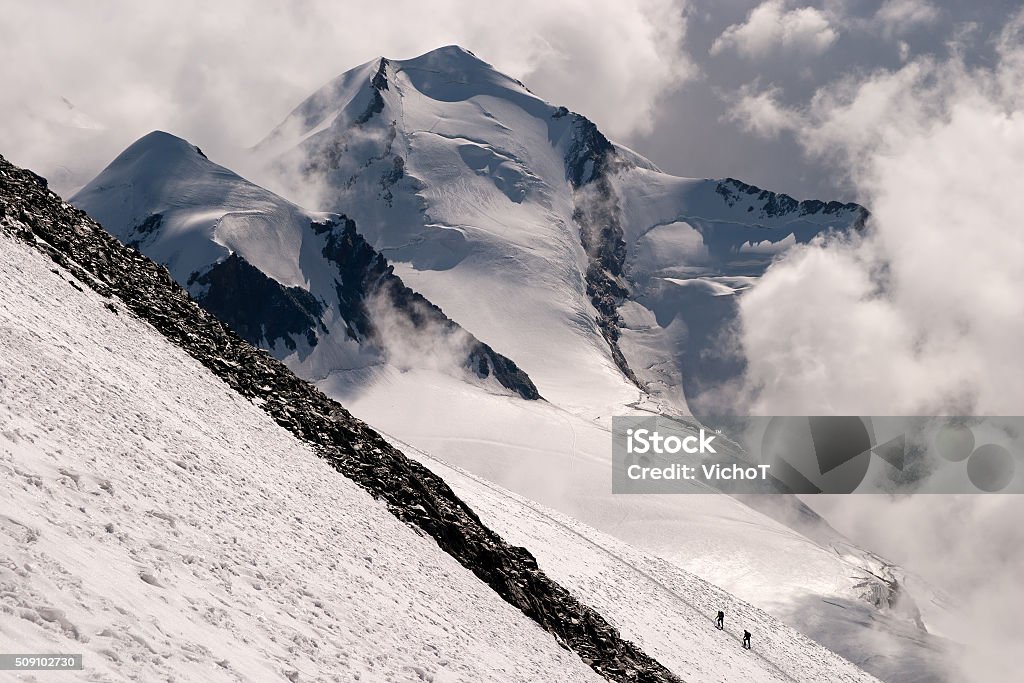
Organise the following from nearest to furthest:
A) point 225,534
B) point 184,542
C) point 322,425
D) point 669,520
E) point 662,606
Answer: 1. point 184,542
2. point 225,534
3. point 322,425
4. point 662,606
5. point 669,520

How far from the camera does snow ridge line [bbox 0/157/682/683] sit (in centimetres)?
3631

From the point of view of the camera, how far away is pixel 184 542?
848 inches

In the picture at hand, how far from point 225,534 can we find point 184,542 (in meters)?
2.01

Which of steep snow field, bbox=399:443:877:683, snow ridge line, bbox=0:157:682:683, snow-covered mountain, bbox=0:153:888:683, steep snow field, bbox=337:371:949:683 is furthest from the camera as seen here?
steep snow field, bbox=337:371:949:683

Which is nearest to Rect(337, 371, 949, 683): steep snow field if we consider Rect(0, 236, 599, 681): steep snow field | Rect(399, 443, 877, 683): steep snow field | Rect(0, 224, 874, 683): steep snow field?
Rect(399, 443, 877, 683): steep snow field

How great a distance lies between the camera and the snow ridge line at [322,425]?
119 feet

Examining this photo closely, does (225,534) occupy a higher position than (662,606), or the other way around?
(662,606)

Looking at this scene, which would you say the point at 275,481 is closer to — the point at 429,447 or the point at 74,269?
the point at 74,269

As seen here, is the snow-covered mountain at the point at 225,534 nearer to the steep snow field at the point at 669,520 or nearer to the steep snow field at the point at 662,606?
the steep snow field at the point at 662,606

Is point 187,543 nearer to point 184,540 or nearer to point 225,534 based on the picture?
point 184,540

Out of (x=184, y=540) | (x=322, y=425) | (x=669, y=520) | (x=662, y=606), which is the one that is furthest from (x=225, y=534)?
(x=669, y=520)

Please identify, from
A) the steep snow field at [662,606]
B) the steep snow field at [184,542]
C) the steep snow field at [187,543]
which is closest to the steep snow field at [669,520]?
the steep snow field at [662,606]

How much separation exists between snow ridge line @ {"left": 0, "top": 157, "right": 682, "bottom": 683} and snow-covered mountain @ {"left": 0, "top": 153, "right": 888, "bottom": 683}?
13 centimetres

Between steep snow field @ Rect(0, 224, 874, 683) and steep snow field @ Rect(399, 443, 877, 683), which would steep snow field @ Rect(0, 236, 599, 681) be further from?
steep snow field @ Rect(399, 443, 877, 683)
